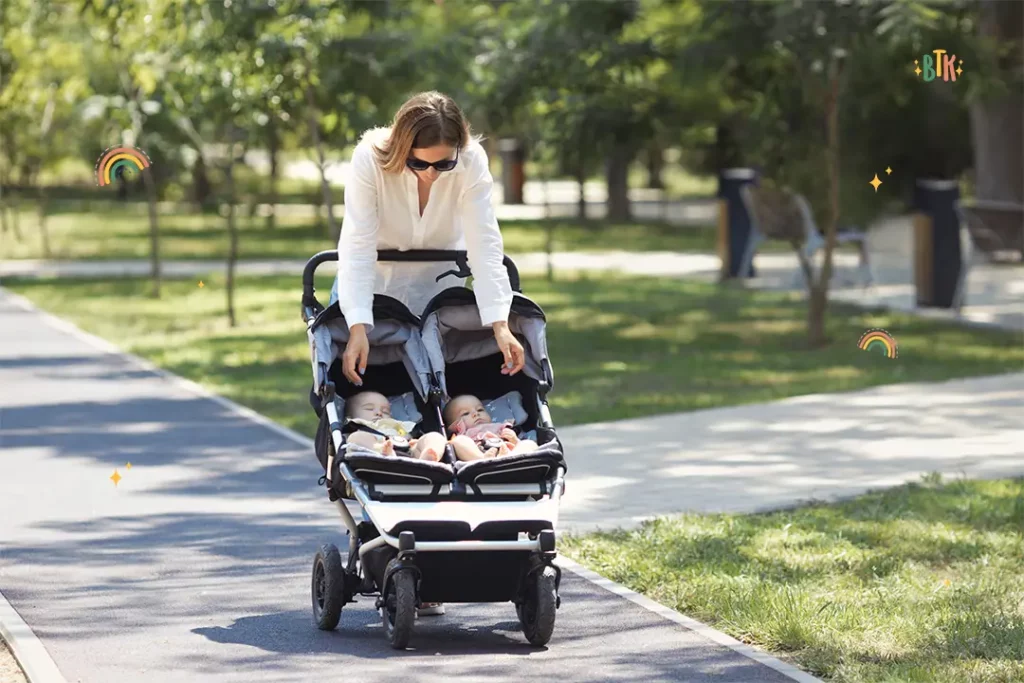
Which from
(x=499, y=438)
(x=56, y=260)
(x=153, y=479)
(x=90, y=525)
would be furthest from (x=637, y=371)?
(x=56, y=260)

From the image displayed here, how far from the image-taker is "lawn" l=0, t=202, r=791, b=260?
30391 millimetres

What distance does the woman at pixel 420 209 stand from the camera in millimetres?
6809

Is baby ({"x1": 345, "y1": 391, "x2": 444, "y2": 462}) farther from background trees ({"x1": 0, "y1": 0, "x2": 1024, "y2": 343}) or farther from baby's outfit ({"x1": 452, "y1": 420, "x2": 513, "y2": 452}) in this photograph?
background trees ({"x1": 0, "y1": 0, "x2": 1024, "y2": 343})

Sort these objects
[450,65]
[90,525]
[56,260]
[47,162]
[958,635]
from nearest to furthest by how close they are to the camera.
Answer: [958,635] → [90,525] → [450,65] → [56,260] → [47,162]

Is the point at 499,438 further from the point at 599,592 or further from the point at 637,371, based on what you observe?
the point at 637,371

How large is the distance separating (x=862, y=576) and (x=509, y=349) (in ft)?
6.60

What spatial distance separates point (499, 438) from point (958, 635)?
1.82m

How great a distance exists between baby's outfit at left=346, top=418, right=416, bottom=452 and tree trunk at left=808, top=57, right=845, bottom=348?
8.96 m

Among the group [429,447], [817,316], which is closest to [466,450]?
[429,447]

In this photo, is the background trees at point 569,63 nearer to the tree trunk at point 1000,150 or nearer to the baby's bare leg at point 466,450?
the tree trunk at point 1000,150

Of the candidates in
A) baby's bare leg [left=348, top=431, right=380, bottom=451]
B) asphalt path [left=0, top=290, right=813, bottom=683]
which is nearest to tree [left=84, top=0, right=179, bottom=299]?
asphalt path [left=0, top=290, right=813, bottom=683]

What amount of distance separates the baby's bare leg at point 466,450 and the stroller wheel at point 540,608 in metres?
0.49

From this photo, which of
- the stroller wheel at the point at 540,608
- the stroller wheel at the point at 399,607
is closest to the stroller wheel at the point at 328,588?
the stroller wheel at the point at 399,607

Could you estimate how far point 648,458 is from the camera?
430 inches
